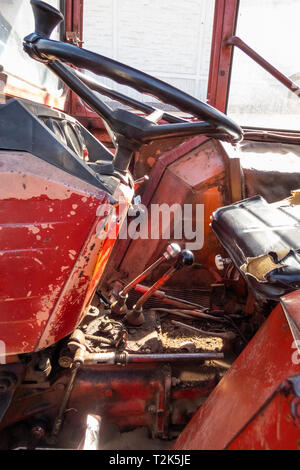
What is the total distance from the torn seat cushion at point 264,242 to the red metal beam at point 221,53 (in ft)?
3.67

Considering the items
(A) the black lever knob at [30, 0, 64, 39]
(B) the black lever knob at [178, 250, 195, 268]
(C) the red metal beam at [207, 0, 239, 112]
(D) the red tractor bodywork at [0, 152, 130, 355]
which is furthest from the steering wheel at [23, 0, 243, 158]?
(C) the red metal beam at [207, 0, 239, 112]

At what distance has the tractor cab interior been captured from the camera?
2.51 feet

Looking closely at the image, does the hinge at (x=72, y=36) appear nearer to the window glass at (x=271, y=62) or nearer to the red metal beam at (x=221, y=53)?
the red metal beam at (x=221, y=53)

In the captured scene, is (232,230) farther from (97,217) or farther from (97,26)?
(97,26)

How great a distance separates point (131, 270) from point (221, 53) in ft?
4.43

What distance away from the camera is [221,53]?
2092mm

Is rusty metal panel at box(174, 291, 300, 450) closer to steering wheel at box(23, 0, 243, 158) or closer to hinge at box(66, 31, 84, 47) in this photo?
steering wheel at box(23, 0, 243, 158)

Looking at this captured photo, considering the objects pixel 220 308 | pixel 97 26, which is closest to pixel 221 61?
pixel 97 26

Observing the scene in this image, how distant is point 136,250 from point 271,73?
4.26 ft

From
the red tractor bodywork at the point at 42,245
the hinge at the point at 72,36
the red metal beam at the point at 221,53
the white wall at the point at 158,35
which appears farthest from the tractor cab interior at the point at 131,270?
the white wall at the point at 158,35

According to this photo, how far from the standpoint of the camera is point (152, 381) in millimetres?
1162

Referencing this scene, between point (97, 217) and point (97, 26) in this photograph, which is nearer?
point (97, 217)

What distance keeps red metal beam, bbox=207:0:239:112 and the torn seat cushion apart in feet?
3.67

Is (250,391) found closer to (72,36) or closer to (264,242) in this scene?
(264,242)
